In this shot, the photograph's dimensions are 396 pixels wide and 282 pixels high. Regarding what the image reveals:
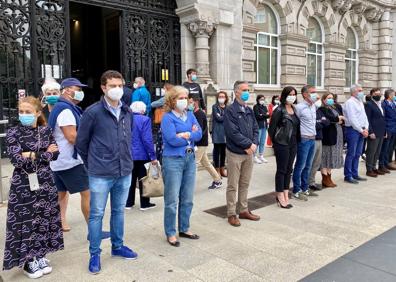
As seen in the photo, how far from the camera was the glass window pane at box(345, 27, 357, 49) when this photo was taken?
19.2 m

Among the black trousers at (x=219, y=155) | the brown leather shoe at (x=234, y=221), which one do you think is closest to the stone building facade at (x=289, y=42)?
the black trousers at (x=219, y=155)

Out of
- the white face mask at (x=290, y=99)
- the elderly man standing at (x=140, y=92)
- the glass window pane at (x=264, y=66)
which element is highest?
the glass window pane at (x=264, y=66)

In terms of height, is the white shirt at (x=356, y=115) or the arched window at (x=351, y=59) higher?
the arched window at (x=351, y=59)

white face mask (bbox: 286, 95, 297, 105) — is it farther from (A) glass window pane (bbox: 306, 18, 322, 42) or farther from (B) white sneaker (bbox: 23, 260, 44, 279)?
(A) glass window pane (bbox: 306, 18, 322, 42)

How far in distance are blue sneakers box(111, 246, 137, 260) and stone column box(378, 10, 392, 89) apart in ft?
64.5

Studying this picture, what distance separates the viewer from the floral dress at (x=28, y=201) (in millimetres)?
3564

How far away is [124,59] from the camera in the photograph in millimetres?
10188

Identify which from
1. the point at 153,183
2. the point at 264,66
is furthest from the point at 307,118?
the point at 264,66

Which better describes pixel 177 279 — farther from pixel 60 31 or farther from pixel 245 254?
pixel 60 31

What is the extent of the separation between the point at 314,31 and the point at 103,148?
50.4 ft

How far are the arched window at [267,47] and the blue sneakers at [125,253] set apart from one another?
1125 centimetres

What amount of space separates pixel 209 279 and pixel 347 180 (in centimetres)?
522

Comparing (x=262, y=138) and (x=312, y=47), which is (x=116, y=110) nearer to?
(x=262, y=138)

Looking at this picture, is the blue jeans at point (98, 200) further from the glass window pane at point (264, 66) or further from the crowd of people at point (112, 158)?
the glass window pane at point (264, 66)
